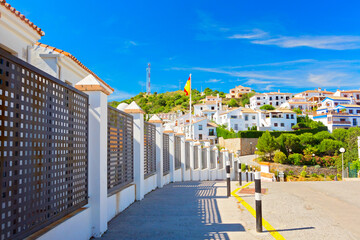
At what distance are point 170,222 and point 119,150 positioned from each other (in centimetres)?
201

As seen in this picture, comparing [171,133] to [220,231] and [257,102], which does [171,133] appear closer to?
[220,231]

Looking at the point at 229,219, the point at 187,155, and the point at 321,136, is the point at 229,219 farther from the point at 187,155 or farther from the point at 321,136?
the point at 321,136

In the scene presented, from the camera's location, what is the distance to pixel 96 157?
4.88m

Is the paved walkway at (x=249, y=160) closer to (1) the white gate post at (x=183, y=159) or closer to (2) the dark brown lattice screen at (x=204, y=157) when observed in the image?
(2) the dark brown lattice screen at (x=204, y=157)

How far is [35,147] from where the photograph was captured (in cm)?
309

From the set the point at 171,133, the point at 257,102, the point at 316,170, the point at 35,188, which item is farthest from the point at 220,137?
the point at 35,188

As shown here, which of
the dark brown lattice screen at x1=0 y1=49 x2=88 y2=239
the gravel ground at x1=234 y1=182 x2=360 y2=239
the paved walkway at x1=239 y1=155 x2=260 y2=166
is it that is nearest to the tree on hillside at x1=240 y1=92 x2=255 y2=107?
the paved walkway at x1=239 y1=155 x2=260 y2=166

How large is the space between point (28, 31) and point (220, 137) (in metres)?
64.5

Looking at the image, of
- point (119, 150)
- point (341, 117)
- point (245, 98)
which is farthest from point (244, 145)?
point (245, 98)

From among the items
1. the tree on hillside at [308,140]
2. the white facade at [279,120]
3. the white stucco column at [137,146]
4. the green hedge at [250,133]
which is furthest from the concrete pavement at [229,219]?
the white facade at [279,120]

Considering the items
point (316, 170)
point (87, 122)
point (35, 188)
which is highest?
point (87, 122)

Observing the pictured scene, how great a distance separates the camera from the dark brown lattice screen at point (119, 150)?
19.6 ft

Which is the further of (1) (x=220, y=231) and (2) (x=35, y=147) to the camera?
(1) (x=220, y=231)

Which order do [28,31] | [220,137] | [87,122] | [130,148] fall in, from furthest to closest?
[220,137] < [28,31] < [130,148] < [87,122]
